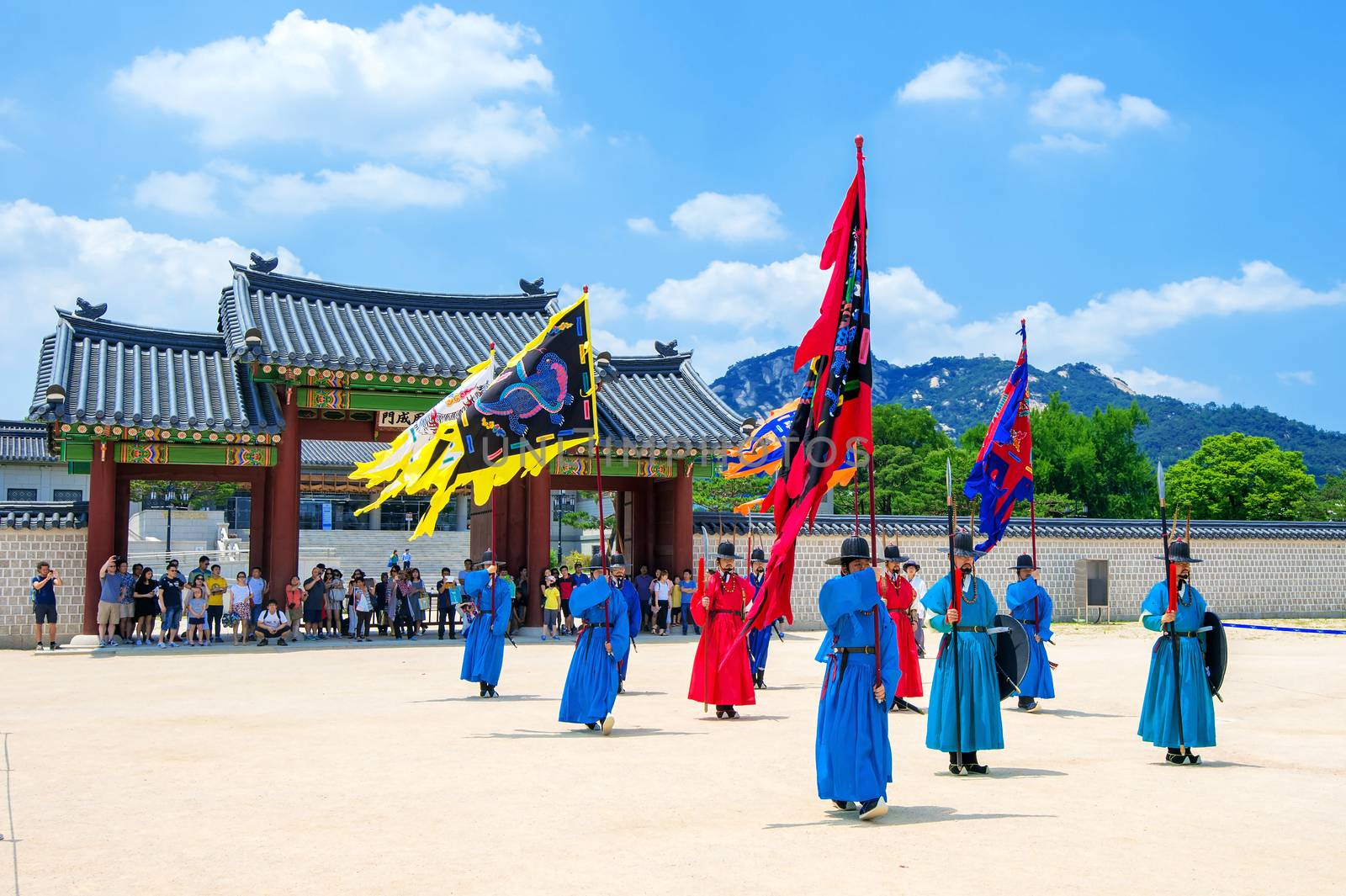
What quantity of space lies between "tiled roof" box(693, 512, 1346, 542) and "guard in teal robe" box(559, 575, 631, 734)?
13.4 m

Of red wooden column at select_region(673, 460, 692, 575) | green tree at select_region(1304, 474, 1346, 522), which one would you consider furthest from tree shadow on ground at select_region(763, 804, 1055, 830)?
green tree at select_region(1304, 474, 1346, 522)

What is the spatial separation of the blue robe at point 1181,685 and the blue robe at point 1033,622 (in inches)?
111

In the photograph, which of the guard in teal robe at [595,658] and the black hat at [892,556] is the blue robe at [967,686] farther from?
the black hat at [892,556]

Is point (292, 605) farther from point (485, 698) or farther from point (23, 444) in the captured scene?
point (23, 444)

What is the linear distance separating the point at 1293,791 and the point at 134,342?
66.7 ft

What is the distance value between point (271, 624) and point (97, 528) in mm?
3151

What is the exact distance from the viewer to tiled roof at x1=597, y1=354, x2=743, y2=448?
2245 centimetres

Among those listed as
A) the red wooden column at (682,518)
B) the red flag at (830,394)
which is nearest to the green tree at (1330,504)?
the red wooden column at (682,518)

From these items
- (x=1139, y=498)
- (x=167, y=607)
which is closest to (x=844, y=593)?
(x=167, y=607)

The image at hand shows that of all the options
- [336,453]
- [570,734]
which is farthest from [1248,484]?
[570,734]

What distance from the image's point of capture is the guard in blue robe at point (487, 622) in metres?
12.7

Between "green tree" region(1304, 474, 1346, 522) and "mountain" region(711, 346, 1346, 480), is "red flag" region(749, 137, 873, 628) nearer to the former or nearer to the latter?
"green tree" region(1304, 474, 1346, 522)

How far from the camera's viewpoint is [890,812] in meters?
7.04

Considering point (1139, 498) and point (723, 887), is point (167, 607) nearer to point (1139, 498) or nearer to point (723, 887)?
Result: point (723, 887)
